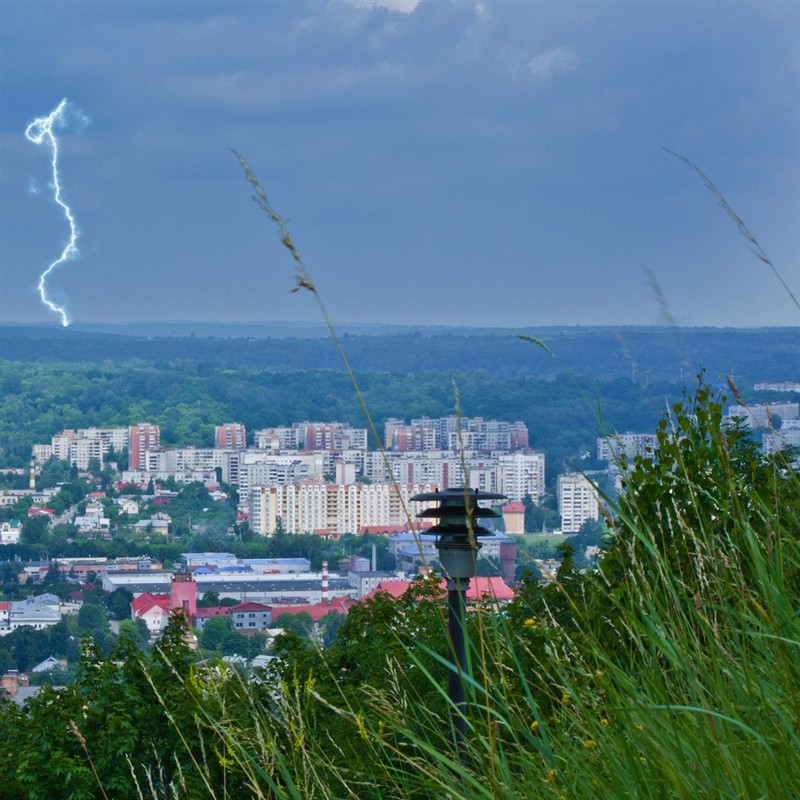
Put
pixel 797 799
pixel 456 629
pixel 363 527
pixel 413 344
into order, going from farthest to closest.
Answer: pixel 413 344 < pixel 363 527 < pixel 456 629 < pixel 797 799

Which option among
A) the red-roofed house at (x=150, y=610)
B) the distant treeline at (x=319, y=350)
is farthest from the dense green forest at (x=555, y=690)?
the red-roofed house at (x=150, y=610)

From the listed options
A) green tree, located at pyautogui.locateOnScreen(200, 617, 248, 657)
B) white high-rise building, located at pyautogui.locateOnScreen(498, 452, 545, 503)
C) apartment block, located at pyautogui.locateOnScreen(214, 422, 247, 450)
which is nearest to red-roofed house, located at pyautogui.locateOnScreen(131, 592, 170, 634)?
green tree, located at pyautogui.locateOnScreen(200, 617, 248, 657)

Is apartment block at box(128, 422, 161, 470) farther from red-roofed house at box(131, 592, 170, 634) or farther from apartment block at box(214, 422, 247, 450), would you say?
red-roofed house at box(131, 592, 170, 634)

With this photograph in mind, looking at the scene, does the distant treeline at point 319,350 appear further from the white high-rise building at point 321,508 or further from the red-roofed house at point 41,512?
the red-roofed house at point 41,512

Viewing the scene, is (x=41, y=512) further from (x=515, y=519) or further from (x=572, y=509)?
(x=572, y=509)

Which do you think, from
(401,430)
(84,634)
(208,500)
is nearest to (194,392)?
(208,500)

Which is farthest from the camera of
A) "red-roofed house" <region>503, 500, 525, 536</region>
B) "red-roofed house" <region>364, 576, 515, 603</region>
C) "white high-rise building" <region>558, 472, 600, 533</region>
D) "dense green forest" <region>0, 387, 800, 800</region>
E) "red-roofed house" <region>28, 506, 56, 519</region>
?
"red-roofed house" <region>28, 506, 56, 519</region>

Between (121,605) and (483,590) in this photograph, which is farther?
(121,605)

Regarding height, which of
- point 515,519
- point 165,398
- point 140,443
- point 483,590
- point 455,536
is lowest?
point 515,519

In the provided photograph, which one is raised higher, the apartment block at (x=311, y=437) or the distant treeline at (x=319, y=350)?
the distant treeline at (x=319, y=350)

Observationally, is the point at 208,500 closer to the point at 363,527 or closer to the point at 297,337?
the point at 363,527

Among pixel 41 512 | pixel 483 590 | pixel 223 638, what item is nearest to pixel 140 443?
pixel 41 512
